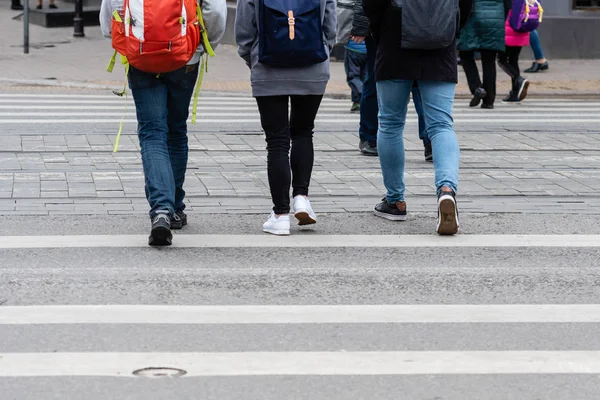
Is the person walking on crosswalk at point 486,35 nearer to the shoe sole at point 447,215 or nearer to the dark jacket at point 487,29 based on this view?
the dark jacket at point 487,29

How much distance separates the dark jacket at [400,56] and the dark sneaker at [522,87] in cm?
837

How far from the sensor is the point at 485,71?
14453 mm

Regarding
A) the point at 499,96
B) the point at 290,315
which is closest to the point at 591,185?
the point at 290,315

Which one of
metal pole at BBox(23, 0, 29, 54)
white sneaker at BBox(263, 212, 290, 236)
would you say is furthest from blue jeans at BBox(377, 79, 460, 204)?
metal pole at BBox(23, 0, 29, 54)

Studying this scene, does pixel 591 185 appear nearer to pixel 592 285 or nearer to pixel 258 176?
pixel 258 176

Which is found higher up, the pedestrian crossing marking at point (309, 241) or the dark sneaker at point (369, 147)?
the pedestrian crossing marking at point (309, 241)

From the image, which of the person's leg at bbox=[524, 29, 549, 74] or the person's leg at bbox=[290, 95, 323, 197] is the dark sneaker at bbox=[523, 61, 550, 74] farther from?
the person's leg at bbox=[290, 95, 323, 197]

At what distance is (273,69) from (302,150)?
53cm

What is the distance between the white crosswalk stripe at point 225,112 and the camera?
12984 millimetres

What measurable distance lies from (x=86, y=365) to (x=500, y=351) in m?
1.54

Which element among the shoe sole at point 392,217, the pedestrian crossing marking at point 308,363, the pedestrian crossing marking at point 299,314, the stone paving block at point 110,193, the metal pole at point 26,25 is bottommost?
the metal pole at point 26,25

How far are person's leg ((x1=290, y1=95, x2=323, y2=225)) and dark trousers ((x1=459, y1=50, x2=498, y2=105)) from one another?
24.5 feet

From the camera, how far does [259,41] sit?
686cm

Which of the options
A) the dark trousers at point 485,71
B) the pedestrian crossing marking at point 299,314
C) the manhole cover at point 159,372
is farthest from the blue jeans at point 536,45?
the manhole cover at point 159,372
